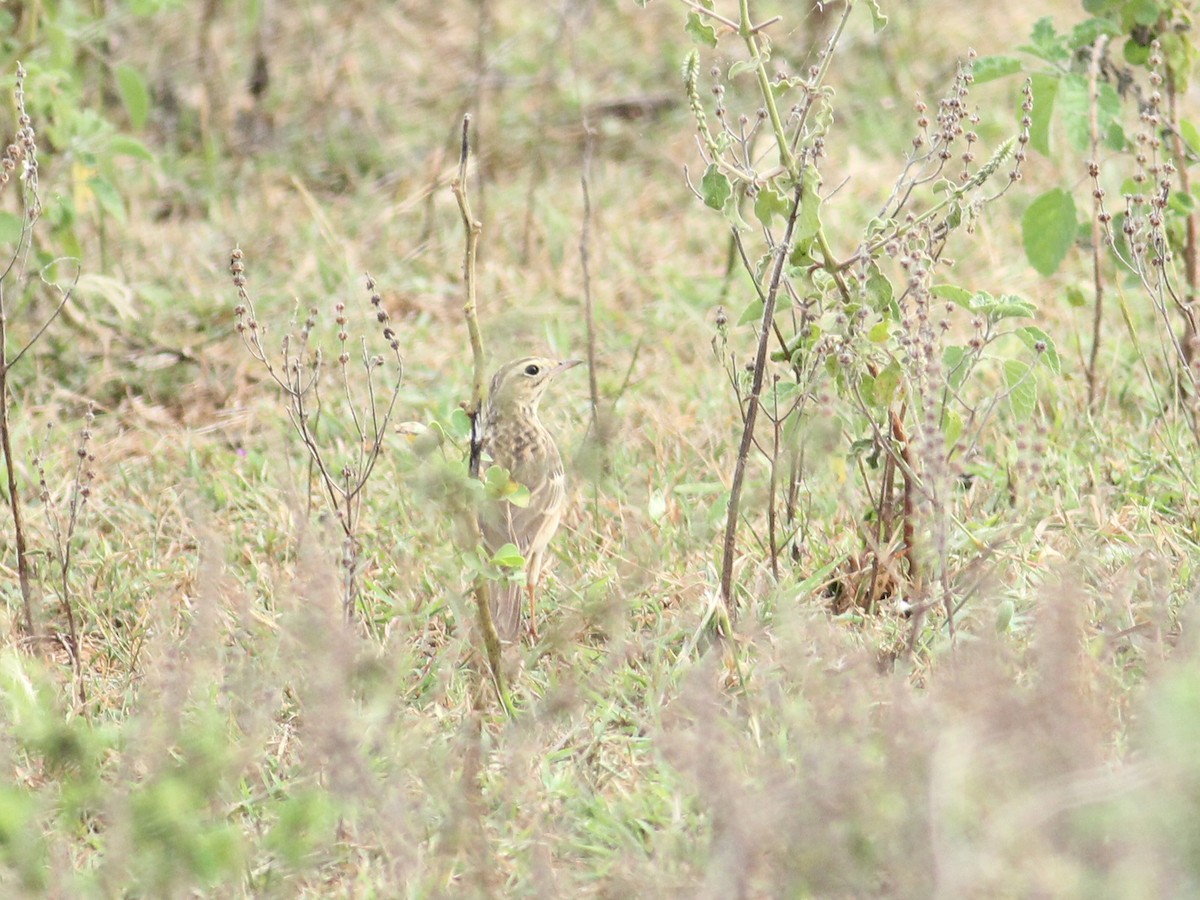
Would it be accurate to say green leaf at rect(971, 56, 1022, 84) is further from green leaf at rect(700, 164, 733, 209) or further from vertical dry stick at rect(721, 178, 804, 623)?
green leaf at rect(700, 164, 733, 209)

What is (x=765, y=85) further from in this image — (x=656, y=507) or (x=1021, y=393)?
(x=656, y=507)

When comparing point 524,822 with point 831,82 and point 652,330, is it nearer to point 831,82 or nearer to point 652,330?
point 652,330

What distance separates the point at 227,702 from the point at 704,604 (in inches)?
46.4

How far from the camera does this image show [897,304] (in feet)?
12.8

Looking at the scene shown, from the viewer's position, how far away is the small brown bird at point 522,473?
412 cm

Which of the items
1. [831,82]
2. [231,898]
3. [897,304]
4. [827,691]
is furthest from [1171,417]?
[831,82]

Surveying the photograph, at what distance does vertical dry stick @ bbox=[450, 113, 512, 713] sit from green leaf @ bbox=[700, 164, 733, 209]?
0.52 metres

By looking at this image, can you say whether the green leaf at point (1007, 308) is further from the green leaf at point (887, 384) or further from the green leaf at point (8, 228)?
the green leaf at point (8, 228)

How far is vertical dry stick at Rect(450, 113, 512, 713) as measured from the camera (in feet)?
11.5

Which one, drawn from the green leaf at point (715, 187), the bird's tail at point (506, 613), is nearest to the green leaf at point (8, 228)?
the bird's tail at point (506, 613)

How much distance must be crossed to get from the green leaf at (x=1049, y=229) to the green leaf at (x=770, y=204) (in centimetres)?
139

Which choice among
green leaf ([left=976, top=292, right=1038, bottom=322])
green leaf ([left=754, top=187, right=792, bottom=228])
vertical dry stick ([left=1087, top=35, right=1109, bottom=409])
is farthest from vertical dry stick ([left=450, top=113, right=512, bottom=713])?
vertical dry stick ([left=1087, top=35, right=1109, bottom=409])

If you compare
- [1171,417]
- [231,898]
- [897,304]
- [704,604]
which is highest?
[897,304]

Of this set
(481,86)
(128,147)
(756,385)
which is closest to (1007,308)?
(756,385)
